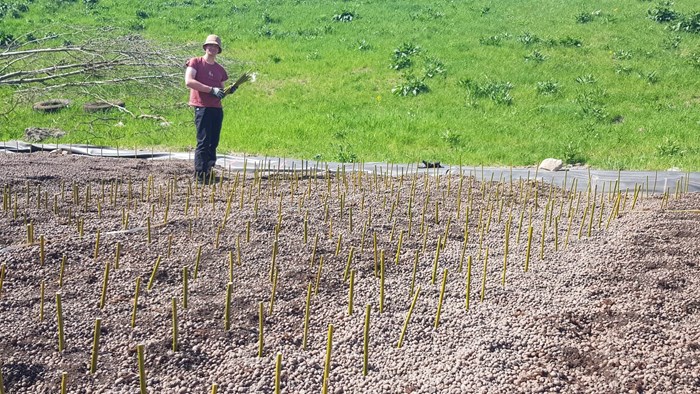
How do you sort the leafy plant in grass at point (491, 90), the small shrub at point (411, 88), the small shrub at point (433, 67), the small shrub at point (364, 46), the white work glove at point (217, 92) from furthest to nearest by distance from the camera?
1. the small shrub at point (364, 46)
2. the small shrub at point (433, 67)
3. the small shrub at point (411, 88)
4. the leafy plant in grass at point (491, 90)
5. the white work glove at point (217, 92)

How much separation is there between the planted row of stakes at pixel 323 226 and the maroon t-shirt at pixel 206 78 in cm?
Answer: 70

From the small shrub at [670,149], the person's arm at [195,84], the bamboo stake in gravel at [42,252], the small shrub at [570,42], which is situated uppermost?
the small shrub at [570,42]

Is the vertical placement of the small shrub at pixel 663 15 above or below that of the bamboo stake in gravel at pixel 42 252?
above

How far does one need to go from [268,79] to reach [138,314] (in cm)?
947

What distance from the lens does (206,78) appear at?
6.20 metres

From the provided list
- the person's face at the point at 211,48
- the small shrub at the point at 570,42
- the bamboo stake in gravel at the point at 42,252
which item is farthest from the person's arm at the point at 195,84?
the small shrub at the point at 570,42

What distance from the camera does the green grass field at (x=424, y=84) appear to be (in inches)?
338

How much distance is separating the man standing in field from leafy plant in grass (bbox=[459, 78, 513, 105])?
17.1ft

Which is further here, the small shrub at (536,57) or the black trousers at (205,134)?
the small shrub at (536,57)

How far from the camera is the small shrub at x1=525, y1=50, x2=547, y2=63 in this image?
12145 mm

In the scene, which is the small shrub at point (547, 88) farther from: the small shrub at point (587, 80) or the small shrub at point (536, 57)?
the small shrub at point (536, 57)

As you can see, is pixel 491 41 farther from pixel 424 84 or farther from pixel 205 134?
pixel 205 134

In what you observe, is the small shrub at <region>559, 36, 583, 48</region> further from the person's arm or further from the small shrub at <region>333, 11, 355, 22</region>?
the person's arm

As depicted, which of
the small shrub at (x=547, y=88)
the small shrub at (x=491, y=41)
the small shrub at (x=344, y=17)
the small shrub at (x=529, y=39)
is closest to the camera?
the small shrub at (x=547, y=88)
